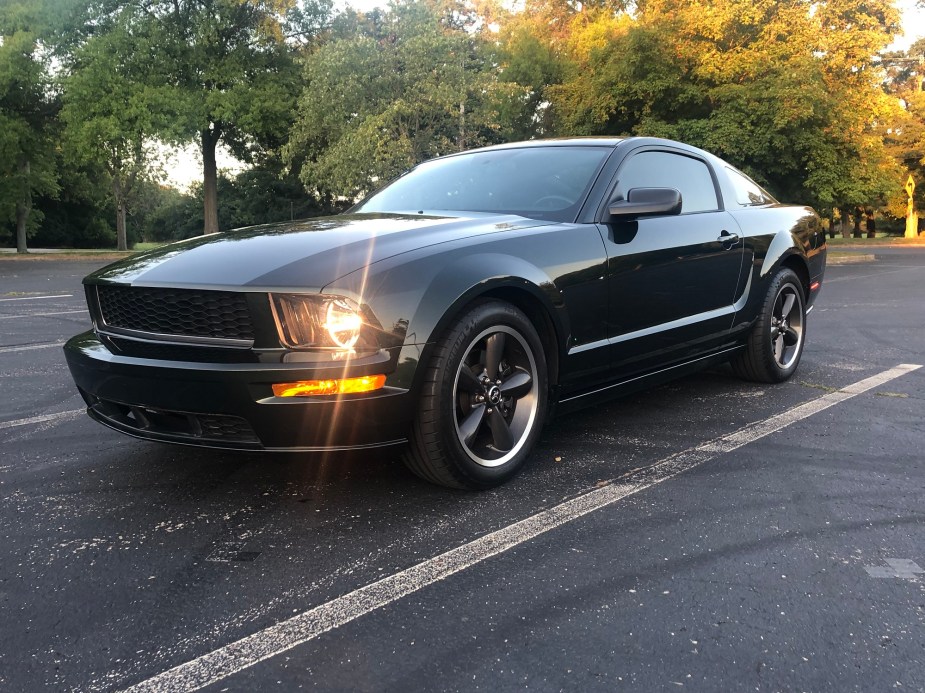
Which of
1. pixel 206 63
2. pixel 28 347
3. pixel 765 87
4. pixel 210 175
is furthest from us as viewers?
pixel 210 175

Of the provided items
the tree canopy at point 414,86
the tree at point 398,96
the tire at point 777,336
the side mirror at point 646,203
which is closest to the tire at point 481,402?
the side mirror at point 646,203

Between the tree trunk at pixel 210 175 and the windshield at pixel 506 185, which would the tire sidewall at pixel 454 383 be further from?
the tree trunk at pixel 210 175

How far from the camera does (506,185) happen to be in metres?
4.20

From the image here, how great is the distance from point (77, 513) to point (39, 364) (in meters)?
3.42

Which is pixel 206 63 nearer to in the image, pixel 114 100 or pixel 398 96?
pixel 114 100

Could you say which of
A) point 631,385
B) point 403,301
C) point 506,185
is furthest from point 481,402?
point 506,185

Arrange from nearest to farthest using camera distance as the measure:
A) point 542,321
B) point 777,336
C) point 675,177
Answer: point 542,321 → point 675,177 → point 777,336

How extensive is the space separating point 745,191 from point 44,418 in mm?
4463

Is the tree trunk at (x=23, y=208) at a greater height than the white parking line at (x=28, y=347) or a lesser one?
greater

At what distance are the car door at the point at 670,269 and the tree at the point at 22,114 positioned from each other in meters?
27.8

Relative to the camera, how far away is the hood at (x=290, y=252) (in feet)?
9.44

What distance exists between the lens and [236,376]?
2.76 meters

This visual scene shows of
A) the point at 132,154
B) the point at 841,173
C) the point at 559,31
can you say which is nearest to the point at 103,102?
the point at 132,154

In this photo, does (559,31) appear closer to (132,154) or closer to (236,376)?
(132,154)
